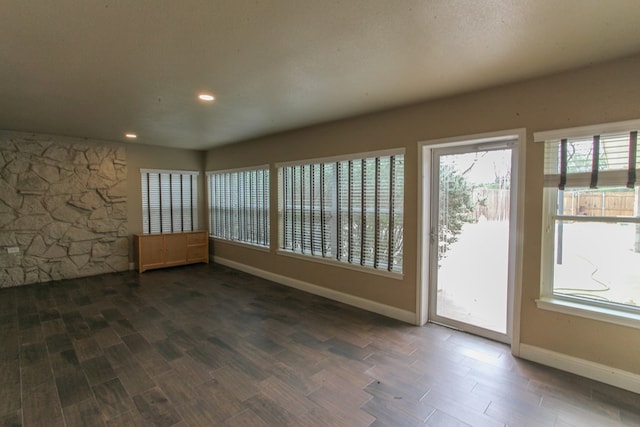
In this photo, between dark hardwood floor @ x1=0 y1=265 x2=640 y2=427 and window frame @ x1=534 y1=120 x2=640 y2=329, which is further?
window frame @ x1=534 y1=120 x2=640 y2=329

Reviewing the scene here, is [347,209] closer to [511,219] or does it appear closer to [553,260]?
[511,219]

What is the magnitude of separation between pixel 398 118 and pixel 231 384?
312 centimetres

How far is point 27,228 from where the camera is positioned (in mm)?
5066

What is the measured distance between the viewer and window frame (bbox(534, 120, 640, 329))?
2.34 meters

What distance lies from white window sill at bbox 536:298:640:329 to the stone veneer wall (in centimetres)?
668

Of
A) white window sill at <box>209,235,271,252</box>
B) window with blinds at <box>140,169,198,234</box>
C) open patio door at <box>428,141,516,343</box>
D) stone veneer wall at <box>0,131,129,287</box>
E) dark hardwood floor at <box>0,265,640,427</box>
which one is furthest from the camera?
window with blinds at <box>140,169,198,234</box>

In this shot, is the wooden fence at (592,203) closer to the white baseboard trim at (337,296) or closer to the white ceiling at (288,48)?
the white ceiling at (288,48)

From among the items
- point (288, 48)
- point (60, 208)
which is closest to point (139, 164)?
point (60, 208)

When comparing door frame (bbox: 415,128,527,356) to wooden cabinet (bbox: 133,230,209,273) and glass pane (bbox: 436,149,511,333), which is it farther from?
wooden cabinet (bbox: 133,230,209,273)

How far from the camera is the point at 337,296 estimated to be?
14.0 ft

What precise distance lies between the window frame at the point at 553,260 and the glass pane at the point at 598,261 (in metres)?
0.04

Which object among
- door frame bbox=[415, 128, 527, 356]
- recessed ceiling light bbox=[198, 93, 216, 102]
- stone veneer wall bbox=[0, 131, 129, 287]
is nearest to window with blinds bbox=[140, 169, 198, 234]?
stone veneer wall bbox=[0, 131, 129, 287]

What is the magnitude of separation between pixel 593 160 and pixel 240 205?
17.2 ft

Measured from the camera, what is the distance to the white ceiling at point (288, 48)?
1699 millimetres
